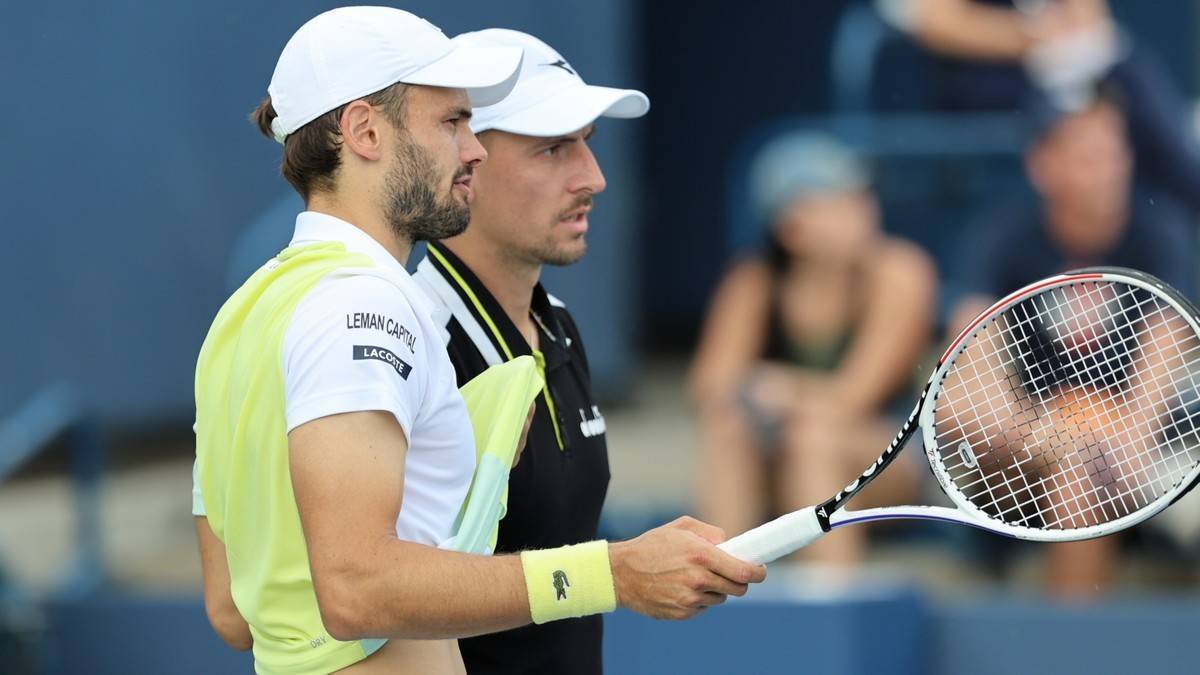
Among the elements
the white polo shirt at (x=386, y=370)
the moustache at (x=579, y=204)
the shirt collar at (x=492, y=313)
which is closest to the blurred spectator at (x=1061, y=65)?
the moustache at (x=579, y=204)

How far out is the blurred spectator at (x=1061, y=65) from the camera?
5.40m

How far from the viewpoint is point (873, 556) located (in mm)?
5715

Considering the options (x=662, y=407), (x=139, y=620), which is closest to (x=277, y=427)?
(x=139, y=620)

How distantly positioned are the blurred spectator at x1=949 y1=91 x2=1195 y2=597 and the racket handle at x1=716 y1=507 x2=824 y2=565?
285 cm

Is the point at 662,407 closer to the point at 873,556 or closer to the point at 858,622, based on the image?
the point at 873,556

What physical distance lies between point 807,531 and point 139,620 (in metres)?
3.18

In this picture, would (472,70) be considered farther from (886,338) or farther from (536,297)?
(886,338)

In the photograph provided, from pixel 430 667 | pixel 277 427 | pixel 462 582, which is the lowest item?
pixel 430 667

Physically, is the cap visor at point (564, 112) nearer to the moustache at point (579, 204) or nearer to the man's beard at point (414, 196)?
the moustache at point (579, 204)

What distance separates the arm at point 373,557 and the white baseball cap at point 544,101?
99cm

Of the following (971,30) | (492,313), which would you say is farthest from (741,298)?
(492,313)

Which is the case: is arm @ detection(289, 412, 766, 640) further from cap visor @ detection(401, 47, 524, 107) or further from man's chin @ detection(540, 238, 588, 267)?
man's chin @ detection(540, 238, 588, 267)

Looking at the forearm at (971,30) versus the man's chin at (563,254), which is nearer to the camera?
the man's chin at (563,254)

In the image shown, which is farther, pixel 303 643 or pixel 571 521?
pixel 571 521
